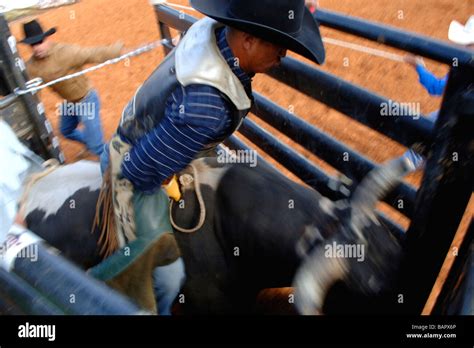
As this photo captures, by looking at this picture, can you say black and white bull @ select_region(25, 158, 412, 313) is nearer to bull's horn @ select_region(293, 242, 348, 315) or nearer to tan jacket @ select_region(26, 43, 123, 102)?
bull's horn @ select_region(293, 242, 348, 315)

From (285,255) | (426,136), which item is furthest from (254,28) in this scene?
(285,255)

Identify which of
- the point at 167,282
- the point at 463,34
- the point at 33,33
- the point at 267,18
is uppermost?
the point at 267,18

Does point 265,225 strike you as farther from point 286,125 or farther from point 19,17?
point 19,17

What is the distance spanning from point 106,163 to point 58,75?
221 cm

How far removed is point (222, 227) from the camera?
2.01m

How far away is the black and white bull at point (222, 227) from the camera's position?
1.86 m

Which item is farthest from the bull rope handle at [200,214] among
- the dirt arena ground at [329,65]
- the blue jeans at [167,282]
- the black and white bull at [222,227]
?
the dirt arena ground at [329,65]

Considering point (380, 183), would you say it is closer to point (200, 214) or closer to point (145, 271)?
point (200, 214)

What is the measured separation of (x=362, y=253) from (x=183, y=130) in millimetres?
780

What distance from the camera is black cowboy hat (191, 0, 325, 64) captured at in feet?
4.82

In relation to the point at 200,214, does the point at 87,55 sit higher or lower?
higher

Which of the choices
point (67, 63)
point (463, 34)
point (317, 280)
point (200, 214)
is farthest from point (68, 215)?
point (463, 34)

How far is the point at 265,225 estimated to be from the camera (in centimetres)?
192

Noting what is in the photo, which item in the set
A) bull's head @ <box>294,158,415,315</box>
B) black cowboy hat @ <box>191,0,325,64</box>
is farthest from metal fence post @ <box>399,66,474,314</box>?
black cowboy hat @ <box>191,0,325,64</box>
